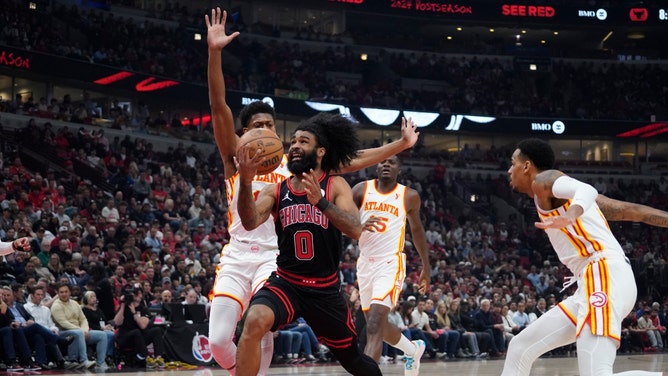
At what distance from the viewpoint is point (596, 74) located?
42062 mm

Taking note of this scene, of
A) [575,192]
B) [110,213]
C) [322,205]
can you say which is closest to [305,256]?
[322,205]

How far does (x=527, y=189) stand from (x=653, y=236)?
2913cm

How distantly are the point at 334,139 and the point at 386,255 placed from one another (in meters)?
3.22

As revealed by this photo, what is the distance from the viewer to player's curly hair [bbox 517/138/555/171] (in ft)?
20.2

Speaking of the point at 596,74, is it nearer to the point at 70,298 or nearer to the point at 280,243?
the point at 70,298

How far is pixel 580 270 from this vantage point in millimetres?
5980

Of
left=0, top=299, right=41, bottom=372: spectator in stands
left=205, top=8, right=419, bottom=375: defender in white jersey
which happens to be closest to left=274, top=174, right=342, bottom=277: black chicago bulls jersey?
left=205, top=8, right=419, bottom=375: defender in white jersey

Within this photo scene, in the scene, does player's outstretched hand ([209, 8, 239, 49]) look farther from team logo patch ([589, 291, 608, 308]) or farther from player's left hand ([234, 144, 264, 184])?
team logo patch ([589, 291, 608, 308])

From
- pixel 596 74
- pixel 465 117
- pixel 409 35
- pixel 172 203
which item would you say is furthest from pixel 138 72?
pixel 596 74

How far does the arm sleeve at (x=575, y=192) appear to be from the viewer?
5.43m

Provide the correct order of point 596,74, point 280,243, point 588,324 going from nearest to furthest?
point 588,324 → point 280,243 → point 596,74

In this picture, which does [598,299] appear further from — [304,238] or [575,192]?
[304,238]

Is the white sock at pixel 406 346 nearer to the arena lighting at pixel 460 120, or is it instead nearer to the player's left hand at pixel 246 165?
the player's left hand at pixel 246 165

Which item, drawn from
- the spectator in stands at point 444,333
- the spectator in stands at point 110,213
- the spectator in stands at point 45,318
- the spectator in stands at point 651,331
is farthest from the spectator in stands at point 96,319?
A: the spectator in stands at point 651,331
